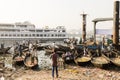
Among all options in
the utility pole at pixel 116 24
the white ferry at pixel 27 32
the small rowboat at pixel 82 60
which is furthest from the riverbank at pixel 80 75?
the white ferry at pixel 27 32

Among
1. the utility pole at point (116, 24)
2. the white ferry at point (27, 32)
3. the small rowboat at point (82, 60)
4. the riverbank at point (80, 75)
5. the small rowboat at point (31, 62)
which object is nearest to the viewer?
the riverbank at point (80, 75)

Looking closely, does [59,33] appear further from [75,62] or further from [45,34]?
[75,62]

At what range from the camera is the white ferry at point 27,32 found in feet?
245

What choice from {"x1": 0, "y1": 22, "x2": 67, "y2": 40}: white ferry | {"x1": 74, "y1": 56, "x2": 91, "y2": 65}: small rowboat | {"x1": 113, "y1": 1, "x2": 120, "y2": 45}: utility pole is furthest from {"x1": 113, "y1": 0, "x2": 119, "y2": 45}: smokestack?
{"x1": 0, "y1": 22, "x2": 67, "y2": 40}: white ferry

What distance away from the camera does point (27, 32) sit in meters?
76.3

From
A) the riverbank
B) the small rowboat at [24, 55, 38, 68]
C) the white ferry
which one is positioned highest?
the white ferry

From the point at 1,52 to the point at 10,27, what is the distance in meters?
41.3

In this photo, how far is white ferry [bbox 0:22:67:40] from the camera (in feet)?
245

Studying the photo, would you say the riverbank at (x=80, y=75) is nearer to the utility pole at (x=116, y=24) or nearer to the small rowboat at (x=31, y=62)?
the small rowboat at (x=31, y=62)

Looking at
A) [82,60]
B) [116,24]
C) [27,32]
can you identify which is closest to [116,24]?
[116,24]

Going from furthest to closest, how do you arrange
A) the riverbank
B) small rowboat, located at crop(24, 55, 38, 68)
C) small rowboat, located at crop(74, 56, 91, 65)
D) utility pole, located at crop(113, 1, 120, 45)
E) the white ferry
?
the white ferry → utility pole, located at crop(113, 1, 120, 45) → small rowboat, located at crop(74, 56, 91, 65) → small rowboat, located at crop(24, 55, 38, 68) → the riverbank

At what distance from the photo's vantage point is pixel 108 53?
23.0 metres

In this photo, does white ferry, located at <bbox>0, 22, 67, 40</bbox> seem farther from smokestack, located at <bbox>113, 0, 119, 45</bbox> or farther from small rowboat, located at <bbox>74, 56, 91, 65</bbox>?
small rowboat, located at <bbox>74, 56, 91, 65</bbox>

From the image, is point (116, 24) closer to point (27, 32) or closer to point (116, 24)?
point (116, 24)
